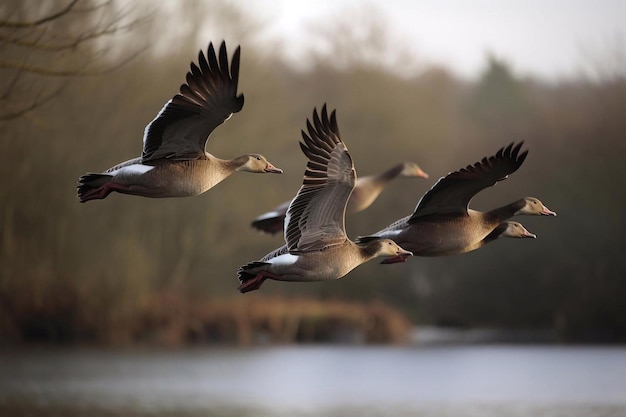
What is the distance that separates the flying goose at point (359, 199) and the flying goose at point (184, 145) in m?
2.36

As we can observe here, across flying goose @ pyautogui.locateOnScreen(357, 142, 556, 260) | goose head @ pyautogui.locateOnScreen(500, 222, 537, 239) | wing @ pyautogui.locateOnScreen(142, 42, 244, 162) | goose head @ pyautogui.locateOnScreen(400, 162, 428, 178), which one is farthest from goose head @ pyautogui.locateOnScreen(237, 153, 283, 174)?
goose head @ pyautogui.locateOnScreen(400, 162, 428, 178)

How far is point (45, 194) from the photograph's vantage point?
2803cm

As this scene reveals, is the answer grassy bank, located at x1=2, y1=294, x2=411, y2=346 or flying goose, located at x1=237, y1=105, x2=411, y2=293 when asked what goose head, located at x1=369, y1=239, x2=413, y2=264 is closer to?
flying goose, located at x1=237, y1=105, x2=411, y2=293

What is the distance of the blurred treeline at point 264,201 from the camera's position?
2834 centimetres

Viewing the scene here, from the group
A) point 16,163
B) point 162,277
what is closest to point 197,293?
point 162,277

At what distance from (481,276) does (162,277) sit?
9732 millimetres

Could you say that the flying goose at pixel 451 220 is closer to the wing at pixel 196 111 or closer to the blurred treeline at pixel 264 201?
the wing at pixel 196 111

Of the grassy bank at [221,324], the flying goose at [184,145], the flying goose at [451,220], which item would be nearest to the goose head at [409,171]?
the flying goose at [451,220]

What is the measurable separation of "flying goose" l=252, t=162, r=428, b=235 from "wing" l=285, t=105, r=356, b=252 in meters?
2.32

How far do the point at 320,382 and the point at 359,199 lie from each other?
19889 millimetres

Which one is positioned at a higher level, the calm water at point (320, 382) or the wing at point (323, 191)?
the wing at point (323, 191)

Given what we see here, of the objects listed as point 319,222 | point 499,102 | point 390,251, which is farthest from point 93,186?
point 499,102

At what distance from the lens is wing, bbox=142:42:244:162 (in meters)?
9.12

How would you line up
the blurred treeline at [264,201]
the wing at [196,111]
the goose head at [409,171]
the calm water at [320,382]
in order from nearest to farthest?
the wing at [196,111] < the goose head at [409,171] < the calm water at [320,382] < the blurred treeline at [264,201]
